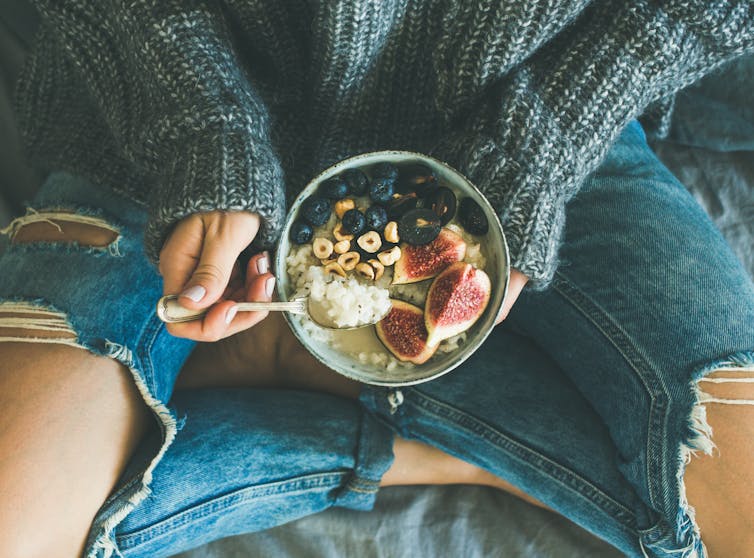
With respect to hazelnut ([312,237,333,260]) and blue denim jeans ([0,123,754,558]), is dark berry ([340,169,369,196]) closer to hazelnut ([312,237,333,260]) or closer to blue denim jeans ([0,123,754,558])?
hazelnut ([312,237,333,260])

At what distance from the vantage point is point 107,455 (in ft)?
3.18

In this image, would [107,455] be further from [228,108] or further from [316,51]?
[316,51]

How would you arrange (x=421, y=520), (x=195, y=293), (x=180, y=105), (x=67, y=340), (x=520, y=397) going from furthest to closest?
(x=421, y=520) < (x=520, y=397) < (x=67, y=340) < (x=180, y=105) < (x=195, y=293)

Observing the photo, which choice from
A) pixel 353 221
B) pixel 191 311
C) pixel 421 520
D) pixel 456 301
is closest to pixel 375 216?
pixel 353 221

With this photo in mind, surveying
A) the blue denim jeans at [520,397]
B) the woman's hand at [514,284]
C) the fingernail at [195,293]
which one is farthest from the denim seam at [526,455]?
the fingernail at [195,293]

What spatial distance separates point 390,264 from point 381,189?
4.0 inches

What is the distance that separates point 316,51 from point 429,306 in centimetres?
42

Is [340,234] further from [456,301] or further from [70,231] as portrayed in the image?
[70,231]

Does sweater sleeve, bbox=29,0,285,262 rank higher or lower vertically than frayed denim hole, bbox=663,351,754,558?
higher

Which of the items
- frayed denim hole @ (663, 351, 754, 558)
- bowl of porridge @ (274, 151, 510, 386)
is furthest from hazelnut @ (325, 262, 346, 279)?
frayed denim hole @ (663, 351, 754, 558)

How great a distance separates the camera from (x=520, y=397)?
42.9 inches

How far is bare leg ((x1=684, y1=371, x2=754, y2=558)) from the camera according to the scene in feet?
3.05

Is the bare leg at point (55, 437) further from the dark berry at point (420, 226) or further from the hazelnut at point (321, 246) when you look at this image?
the dark berry at point (420, 226)

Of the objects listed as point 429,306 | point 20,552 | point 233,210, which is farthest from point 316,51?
point 20,552
